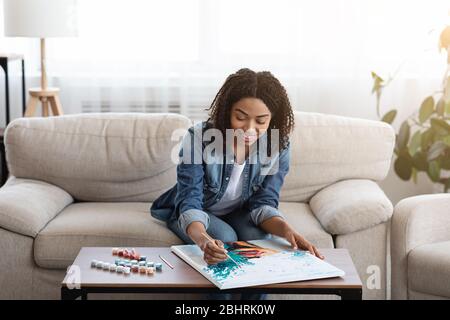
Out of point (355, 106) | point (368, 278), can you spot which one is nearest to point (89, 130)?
point (368, 278)

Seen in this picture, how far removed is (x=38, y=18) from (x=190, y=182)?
136 cm

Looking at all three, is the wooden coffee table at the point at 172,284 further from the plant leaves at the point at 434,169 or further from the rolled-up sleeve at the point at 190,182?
the plant leaves at the point at 434,169

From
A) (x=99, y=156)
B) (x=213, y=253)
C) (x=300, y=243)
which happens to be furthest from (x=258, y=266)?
(x=99, y=156)

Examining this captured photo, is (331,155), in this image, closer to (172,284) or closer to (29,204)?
(29,204)

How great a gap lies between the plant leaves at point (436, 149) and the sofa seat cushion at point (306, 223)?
Result: 863 mm

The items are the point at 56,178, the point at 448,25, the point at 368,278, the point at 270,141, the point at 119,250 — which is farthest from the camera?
the point at 448,25

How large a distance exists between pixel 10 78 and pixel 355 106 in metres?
1.73

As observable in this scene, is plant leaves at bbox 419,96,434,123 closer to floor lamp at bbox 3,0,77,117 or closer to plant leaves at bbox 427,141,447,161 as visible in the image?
plant leaves at bbox 427,141,447,161

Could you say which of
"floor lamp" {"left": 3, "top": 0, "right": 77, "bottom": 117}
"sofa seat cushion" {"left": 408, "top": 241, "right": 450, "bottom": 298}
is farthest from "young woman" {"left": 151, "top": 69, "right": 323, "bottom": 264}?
"floor lamp" {"left": 3, "top": 0, "right": 77, "bottom": 117}

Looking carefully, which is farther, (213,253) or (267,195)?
(267,195)

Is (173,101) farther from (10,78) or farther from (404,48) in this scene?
(404,48)

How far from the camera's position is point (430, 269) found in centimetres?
260

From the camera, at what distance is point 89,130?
10.3 feet
